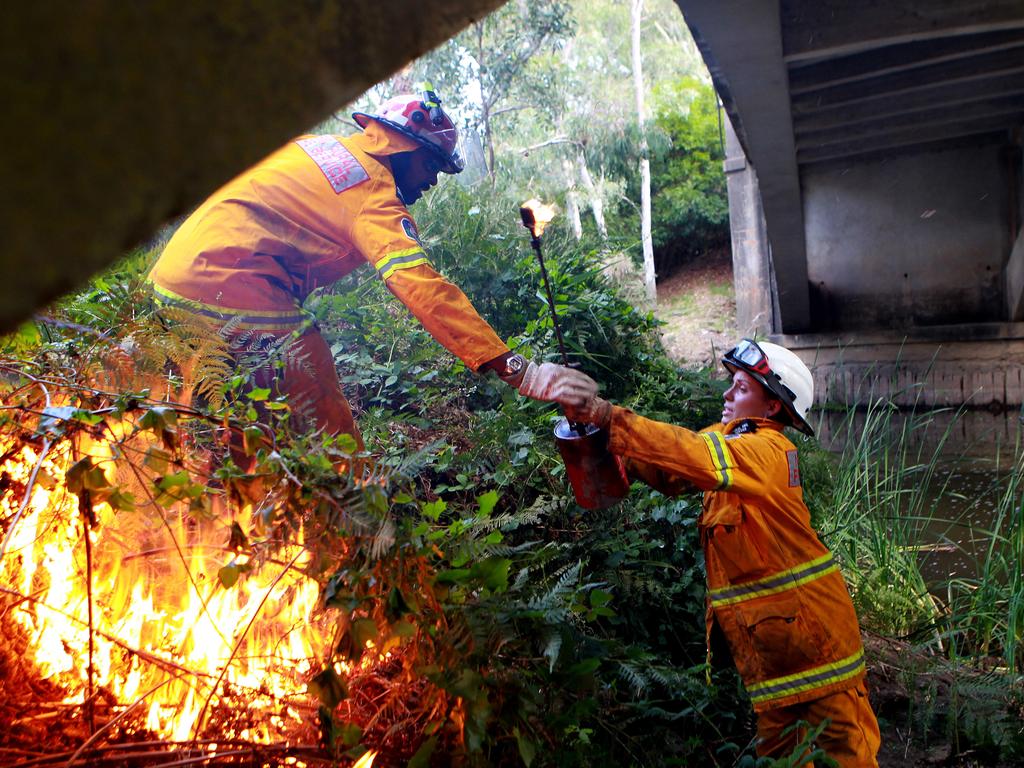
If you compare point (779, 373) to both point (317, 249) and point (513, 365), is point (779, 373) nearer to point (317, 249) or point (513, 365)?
point (513, 365)

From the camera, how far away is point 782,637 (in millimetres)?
2959

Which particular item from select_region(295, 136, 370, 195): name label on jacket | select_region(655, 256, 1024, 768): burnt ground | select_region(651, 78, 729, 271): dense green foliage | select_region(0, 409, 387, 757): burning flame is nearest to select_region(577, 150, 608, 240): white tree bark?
select_region(651, 78, 729, 271): dense green foliage

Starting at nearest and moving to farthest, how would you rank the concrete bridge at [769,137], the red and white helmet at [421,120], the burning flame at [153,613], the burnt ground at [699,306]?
the concrete bridge at [769,137] → the burning flame at [153,613] → the red and white helmet at [421,120] → the burnt ground at [699,306]

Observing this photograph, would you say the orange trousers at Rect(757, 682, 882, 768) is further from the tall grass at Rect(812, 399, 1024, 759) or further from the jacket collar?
the tall grass at Rect(812, 399, 1024, 759)

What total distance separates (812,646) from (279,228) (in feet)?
9.64

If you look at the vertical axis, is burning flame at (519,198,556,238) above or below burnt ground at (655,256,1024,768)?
above

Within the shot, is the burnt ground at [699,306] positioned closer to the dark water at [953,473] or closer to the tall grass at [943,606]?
the dark water at [953,473]

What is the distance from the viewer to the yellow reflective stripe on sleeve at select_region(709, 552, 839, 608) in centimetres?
300

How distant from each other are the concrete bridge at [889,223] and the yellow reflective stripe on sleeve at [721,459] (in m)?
5.92

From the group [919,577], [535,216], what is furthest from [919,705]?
[535,216]

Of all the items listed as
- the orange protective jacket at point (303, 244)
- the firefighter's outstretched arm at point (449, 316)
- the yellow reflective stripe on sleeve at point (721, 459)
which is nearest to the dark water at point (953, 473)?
the yellow reflective stripe on sleeve at point (721, 459)

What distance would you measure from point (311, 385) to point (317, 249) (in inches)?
27.2

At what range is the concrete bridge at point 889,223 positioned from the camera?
868 cm

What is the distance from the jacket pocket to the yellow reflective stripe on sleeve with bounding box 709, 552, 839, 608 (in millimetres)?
36
